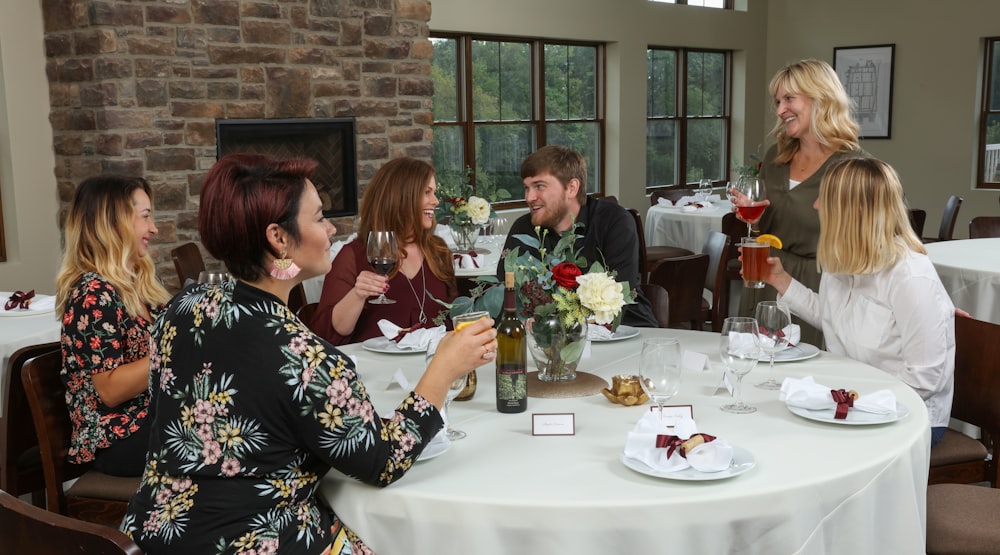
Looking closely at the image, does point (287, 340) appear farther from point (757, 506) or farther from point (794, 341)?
point (794, 341)

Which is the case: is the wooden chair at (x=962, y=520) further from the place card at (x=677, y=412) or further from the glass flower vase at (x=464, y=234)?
the glass flower vase at (x=464, y=234)

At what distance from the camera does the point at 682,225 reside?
735 centimetres

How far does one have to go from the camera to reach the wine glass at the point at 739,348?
6.70 feet

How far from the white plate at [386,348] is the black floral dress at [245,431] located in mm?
1003

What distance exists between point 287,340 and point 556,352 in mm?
828

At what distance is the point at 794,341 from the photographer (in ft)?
8.52

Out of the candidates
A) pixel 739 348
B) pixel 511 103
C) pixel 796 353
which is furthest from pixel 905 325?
pixel 511 103

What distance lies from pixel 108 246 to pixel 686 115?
28.8 feet

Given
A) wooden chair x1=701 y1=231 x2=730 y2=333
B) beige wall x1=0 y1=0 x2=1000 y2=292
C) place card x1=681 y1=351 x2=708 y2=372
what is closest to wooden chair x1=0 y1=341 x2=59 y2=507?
place card x1=681 y1=351 x2=708 y2=372

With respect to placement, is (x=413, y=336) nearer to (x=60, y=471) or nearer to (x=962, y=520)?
(x=60, y=471)

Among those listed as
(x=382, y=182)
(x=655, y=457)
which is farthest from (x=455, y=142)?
(x=655, y=457)

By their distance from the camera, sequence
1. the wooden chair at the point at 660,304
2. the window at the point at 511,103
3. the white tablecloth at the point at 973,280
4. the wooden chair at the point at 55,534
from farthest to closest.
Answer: the window at the point at 511,103 → the white tablecloth at the point at 973,280 → the wooden chair at the point at 660,304 → the wooden chair at the point at 55,534

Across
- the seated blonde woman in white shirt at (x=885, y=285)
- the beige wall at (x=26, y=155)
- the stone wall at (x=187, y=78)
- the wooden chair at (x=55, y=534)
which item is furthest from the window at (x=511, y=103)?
the wooden chair at (x=55, y=534)

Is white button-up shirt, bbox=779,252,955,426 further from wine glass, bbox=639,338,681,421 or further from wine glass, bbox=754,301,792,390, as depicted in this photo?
wine glass, bbox=639,338,681,421
